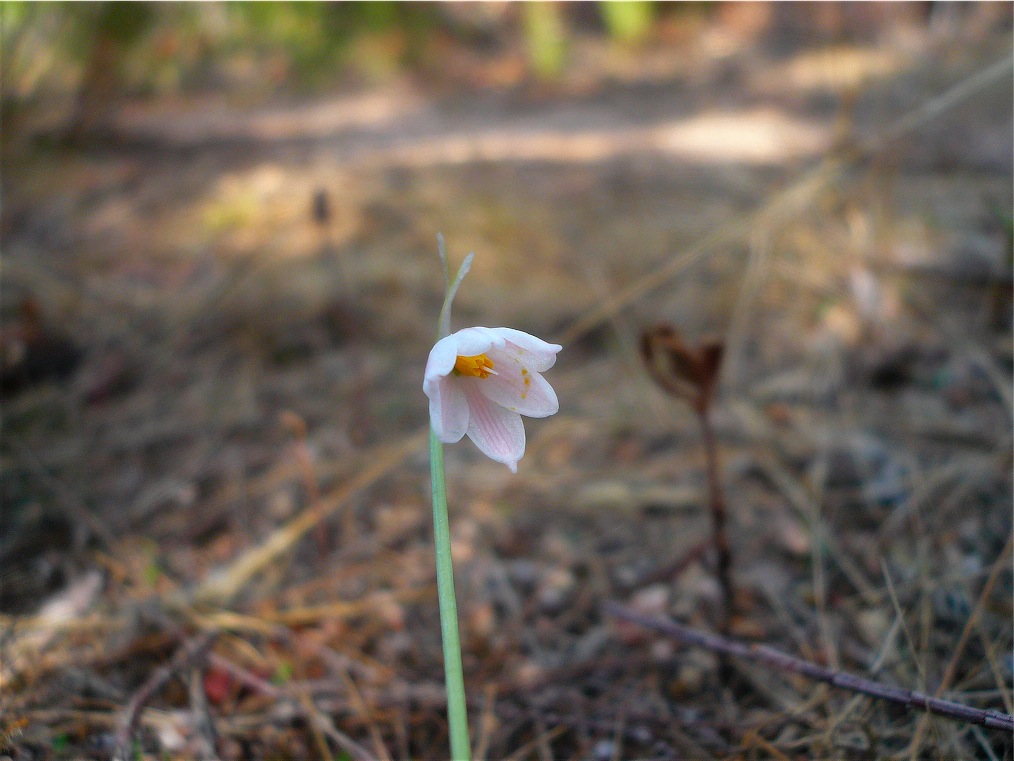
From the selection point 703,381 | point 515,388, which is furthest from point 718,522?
point 515,388

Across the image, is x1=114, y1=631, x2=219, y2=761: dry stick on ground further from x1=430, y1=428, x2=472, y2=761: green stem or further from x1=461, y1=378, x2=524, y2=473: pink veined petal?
x1=461, y1=378, x2=524, y2=473: pink veined petal

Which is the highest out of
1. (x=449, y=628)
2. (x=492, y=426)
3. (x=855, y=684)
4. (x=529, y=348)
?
(x=529, y=348)

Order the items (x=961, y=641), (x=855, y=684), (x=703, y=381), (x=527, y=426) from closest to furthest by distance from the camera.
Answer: (x=855, y=684), (x=961, y=641), (x=703, y=381), (x=527, y=426)

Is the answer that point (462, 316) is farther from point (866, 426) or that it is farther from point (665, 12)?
point (665, 12)

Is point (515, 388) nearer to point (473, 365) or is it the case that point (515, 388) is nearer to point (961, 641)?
point (473, 365)

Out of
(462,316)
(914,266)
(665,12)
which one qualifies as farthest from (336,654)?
(665,12)

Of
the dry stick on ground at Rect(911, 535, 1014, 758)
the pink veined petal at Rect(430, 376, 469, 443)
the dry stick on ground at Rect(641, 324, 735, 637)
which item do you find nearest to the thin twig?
the dry stick on ground at Rect(641, 324, 735, 637)

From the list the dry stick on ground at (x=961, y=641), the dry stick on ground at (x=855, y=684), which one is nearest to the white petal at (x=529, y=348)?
the dry stick on ground at (x=855, y=684)
